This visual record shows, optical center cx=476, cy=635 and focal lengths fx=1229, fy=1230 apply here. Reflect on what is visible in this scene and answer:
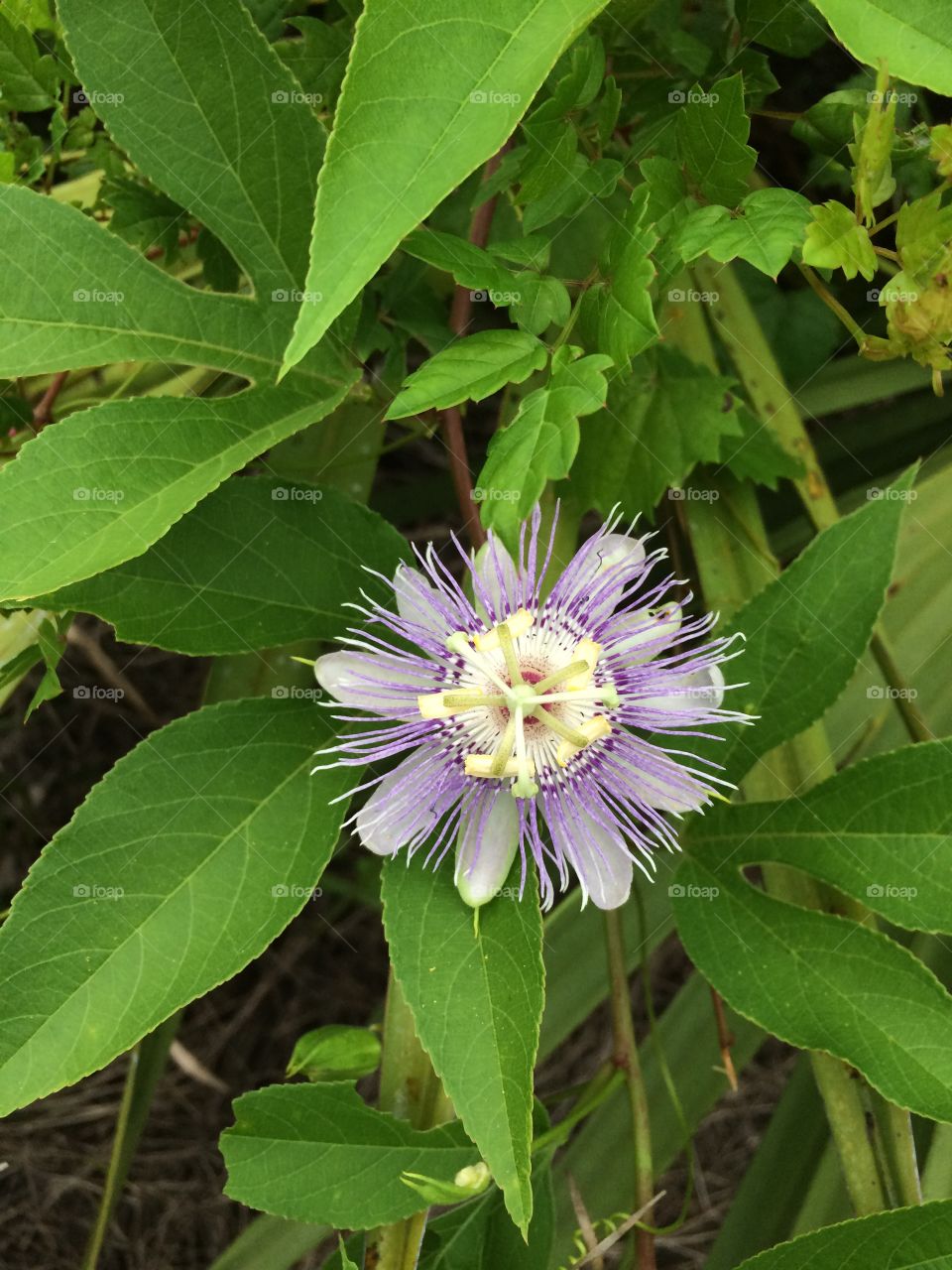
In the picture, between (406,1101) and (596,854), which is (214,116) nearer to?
(596,854)

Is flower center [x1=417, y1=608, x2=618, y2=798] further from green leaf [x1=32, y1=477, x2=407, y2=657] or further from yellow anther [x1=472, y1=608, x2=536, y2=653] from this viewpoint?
green leaf [x1=32, y1=477, x2=407, y2=657]

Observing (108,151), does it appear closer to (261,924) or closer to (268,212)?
(268,212)

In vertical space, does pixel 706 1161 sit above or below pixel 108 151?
below

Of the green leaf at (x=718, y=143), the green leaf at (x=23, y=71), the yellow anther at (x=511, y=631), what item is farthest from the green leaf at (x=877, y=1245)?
the green leaf at (x=23, y=71)

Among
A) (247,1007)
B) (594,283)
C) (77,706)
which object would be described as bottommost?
(247,1007)

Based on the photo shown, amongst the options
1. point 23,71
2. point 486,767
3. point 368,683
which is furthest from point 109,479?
point 23,71

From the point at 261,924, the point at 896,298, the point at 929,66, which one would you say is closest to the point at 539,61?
the point at 929,66

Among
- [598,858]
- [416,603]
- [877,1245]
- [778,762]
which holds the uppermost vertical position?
[416,603]
